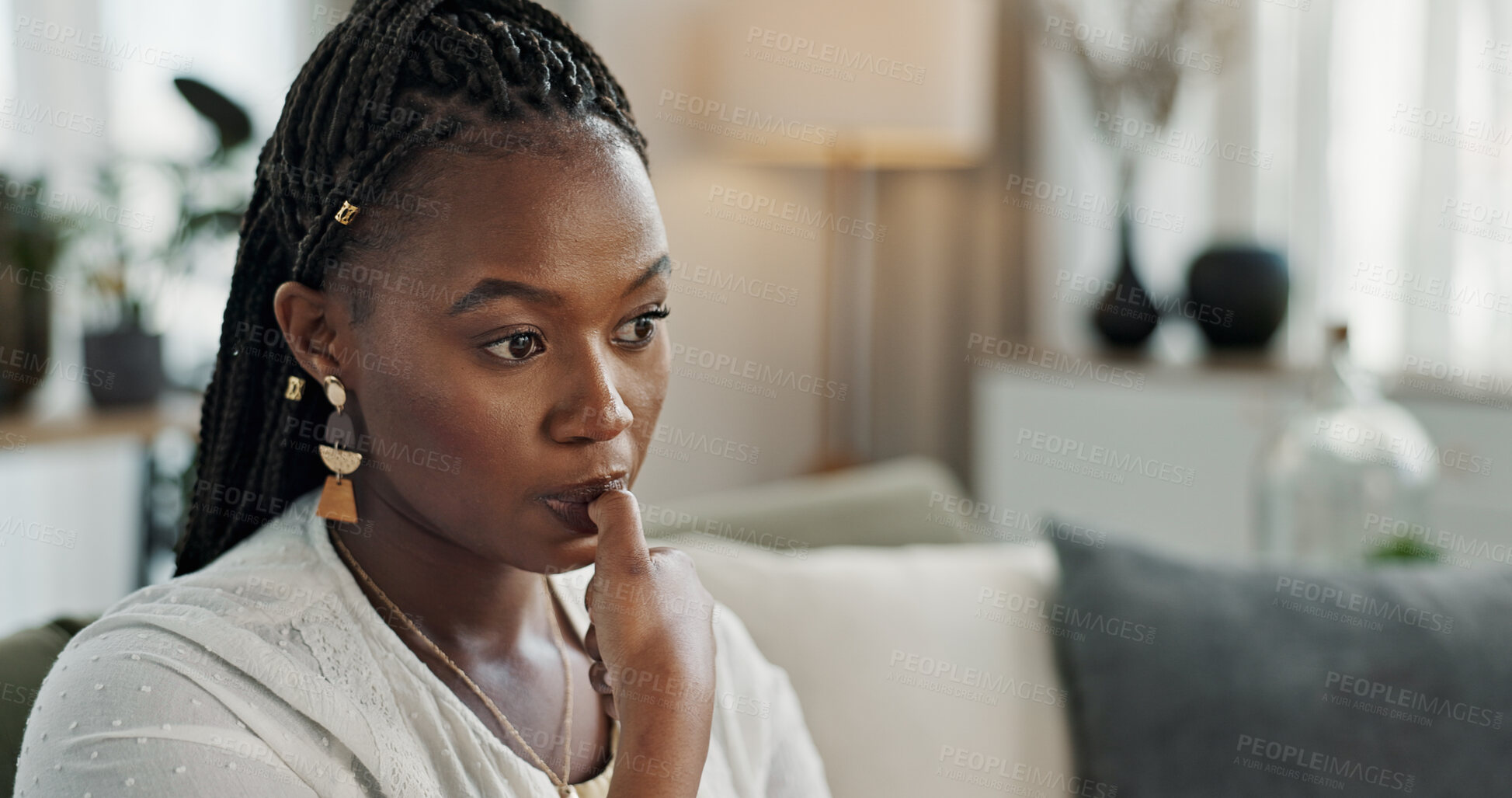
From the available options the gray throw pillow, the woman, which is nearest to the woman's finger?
the woman

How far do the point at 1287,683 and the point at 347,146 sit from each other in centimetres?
107

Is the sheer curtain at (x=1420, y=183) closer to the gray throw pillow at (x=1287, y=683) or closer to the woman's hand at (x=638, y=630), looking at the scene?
the gray throw pillow at (x=1287, y=683)

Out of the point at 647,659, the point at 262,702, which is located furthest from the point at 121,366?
the point at 647,659

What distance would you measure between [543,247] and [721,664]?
465 mm

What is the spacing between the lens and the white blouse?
0.70m

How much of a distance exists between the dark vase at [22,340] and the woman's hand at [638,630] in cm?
173

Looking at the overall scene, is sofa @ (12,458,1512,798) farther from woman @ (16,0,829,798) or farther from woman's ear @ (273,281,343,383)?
woman's ear @ (273,281,343,383)

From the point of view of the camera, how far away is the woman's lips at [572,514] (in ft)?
2.63

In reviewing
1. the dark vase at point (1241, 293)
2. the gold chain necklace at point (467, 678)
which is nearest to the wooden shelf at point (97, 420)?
the gold chain necklace at point (467, 678)

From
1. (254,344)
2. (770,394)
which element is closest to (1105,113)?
(770,394)

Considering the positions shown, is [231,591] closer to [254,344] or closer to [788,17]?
[254,344]

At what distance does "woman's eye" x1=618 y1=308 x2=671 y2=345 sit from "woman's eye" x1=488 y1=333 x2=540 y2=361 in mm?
68

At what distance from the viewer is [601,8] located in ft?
9.71

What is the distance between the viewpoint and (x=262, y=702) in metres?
0.76
